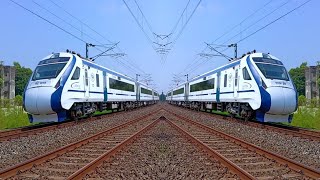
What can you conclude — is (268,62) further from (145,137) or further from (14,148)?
(14,148)

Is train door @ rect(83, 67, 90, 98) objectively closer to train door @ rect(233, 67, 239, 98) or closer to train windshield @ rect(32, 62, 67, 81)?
train windshield @ rect(32, 62, 67, 81)

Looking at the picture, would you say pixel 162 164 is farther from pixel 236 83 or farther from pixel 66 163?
pixel 236 83

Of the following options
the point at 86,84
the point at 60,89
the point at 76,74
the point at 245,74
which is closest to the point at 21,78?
the point at 86,84

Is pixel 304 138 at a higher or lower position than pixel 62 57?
lower

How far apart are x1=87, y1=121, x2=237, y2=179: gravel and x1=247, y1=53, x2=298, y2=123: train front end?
600 centimetres

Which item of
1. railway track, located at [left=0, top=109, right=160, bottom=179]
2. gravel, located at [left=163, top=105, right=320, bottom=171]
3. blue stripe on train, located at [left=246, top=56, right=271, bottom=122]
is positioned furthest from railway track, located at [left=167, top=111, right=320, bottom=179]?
blue stripe on train, located at [left=246, top=56, right=271, bottom=122]

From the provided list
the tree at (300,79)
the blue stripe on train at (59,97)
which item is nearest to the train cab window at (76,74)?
the blue stripe on train at (59,97)

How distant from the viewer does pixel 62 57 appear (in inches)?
652

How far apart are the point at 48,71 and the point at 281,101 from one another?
10639mm

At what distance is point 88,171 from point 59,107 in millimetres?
9246

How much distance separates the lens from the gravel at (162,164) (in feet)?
20.2

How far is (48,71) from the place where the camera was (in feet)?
51.2

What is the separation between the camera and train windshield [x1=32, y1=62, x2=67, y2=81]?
50.3 feet

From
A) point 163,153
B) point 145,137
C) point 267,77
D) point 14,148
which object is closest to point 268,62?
point 267,77
